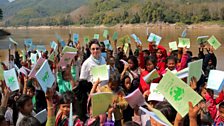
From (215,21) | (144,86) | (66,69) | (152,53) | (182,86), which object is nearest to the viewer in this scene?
(182,86)

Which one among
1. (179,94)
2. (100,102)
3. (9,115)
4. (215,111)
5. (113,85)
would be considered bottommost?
(215,111)

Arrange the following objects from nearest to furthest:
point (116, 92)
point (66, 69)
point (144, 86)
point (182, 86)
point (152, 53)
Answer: point (182, 86) → point (116, 92) → point (144, 86) → point (66, 69) → point (152, 53)

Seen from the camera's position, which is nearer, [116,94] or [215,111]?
[116,94]

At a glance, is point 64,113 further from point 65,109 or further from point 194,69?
point 194,69

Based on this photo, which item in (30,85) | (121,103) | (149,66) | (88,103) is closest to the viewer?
(88,103)

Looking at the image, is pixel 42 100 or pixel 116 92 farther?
pixel 42 100

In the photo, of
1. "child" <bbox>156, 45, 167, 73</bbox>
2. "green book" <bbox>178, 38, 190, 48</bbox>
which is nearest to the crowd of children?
"child" <bbox>156, 45, 167, 73</bbox>

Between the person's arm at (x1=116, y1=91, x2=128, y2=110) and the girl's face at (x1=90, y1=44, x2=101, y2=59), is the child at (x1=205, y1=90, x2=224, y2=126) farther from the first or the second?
the girl's face at (x1=90, y1=44, x2=101, y2=59)

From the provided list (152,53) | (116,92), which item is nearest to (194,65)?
(116,92)

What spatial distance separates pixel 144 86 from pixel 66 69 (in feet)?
3.53

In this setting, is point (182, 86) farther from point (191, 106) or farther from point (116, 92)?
point (116, 92)

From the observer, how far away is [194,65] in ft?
10.1

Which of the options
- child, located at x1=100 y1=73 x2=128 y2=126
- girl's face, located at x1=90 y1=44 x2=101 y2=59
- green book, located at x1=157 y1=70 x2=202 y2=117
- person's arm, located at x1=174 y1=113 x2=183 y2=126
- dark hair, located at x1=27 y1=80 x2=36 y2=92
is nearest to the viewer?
green book, located at x1=157 y1=70 x2=202 y2=117

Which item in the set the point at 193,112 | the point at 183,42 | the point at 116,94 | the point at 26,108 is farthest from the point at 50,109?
the point at 183,42
